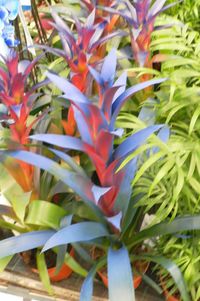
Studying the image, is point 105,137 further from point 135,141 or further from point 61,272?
point 61,272

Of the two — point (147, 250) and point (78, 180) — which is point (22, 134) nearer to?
point (78, 180)

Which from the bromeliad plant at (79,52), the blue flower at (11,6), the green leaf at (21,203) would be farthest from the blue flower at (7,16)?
the green leaf at (21,203)

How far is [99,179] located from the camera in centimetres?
105

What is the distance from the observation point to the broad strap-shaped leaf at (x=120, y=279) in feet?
2.81

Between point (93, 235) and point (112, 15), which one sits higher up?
point (112, 15)

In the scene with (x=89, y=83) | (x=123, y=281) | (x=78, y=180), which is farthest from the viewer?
(x=89, y=83)

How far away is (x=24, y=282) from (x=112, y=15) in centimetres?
99

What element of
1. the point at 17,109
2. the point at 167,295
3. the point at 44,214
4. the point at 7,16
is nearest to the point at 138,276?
the point at 167,295

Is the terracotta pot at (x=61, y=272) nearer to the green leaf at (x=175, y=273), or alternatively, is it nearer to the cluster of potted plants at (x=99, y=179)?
the cluster of potted plants at (x=99, y=179)

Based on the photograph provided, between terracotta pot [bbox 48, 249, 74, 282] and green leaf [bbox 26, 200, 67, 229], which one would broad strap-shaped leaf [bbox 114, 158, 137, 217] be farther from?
terracotta pot [bbox 48, 249, 74, 282]

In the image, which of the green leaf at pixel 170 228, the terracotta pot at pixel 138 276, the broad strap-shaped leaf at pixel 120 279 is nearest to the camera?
the broad strap-shaped leaf at pixel 120 279

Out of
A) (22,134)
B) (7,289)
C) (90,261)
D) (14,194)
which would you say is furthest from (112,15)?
(7,289)

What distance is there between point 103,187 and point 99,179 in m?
0.10

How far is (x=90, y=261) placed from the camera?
1.10 metres
